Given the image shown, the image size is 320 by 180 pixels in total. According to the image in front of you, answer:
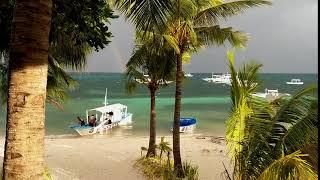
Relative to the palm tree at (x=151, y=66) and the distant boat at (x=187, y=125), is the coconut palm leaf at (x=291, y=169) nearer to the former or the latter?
the palm tree at (x=151, y=66)

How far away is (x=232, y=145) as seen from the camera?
7.14 m

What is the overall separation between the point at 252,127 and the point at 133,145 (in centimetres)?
1782

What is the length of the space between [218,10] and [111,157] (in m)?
9.02

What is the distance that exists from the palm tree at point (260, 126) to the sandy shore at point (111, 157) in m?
6.54

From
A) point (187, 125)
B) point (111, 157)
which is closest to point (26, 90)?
point (111, 157)

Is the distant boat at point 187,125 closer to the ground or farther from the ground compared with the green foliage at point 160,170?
closer to the ground

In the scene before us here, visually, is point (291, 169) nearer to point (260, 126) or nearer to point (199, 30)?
point (260, 126)

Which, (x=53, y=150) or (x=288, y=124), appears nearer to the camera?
(x=288, y=124)

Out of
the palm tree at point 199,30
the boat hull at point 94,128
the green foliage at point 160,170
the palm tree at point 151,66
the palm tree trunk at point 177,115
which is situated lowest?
the boat hull at point 94,128

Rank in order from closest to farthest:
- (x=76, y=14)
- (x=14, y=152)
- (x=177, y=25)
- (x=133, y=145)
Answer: (x=14, y=152) → (x=76, y=14) → (x=177, y=25) → (x=133, y=145)

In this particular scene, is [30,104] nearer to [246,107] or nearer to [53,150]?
[246,107]

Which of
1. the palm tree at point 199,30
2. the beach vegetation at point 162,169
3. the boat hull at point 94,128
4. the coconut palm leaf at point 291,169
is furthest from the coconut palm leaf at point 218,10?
the boat hull at point 94,128

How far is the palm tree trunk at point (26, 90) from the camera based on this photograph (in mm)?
4082

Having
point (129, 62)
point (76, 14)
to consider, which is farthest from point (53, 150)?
point (76, 14)
